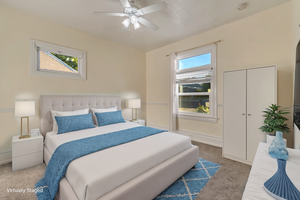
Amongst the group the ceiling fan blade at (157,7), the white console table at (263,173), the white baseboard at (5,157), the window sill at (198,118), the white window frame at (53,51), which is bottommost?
the white baseboard at (5,157)

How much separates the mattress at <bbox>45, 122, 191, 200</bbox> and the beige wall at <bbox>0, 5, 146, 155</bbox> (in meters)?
1.36

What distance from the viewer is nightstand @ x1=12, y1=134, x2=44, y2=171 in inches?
87.8

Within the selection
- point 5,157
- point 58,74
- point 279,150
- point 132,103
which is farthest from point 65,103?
Result: point 279,150

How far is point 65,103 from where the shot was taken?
10.1ft

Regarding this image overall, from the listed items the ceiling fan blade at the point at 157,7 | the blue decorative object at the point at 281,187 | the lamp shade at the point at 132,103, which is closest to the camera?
the blue decorative object at the point at 281,187

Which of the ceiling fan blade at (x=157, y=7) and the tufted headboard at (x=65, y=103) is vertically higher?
the ceiling fan blade at (x=157, y=7)

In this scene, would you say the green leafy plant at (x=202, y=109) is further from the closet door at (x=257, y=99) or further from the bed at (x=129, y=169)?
the bed at (x=129, y=169)

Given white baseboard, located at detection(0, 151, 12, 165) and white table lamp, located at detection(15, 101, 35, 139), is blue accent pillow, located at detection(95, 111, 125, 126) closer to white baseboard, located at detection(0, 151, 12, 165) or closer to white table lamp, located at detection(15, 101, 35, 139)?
white table lamp, located at detection(15, 101, 35, 139)

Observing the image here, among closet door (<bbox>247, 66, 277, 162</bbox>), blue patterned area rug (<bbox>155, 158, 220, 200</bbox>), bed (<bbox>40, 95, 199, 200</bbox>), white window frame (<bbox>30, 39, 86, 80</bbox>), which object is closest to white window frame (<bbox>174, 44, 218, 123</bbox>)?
closet door (<bbox>247, 66, 277, 162</bbox>)

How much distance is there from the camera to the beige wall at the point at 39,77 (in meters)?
2.49

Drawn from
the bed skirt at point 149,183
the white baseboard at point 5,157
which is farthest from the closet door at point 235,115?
the white baseboard at point 5,157

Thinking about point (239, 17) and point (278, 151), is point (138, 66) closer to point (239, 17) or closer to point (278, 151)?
point (239, 17)

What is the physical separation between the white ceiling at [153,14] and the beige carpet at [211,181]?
2851 mm

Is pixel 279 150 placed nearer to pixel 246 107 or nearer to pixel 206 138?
pixel 246 107
